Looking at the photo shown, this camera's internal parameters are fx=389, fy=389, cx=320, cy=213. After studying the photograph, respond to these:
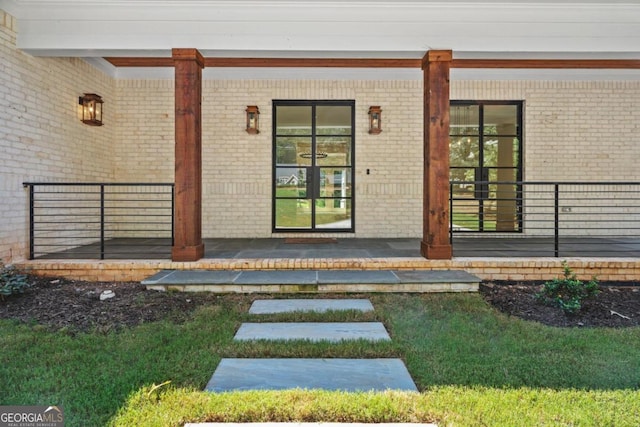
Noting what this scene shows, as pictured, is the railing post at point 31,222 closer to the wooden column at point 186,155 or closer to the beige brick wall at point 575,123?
the wooden column at point 186,155

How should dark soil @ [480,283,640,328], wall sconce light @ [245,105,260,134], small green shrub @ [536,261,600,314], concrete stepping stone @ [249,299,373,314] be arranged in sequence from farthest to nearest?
wall sconce light @ [245,105,260,134] < small green shrub @ [536,261,600,314] < concrete stepping stone @ [249,299,373,314] < dark soil @ [480,283,640,328]

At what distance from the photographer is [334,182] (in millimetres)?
7207

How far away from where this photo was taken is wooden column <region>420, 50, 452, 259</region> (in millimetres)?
4703

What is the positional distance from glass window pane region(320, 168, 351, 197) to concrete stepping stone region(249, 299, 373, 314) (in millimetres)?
3564

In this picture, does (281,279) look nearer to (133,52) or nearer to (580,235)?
(133,52)

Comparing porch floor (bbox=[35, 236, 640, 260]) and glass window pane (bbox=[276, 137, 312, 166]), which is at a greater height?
glass window pane (bbox=[276, 137, 312, 166])

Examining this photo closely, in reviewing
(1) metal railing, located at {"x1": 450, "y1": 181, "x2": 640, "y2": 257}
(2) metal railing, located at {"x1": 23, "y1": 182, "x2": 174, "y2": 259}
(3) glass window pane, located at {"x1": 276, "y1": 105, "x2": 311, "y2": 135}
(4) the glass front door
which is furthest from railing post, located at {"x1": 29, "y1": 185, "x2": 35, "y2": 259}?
(4) the glass front door

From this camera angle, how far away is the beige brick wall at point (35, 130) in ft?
14.8

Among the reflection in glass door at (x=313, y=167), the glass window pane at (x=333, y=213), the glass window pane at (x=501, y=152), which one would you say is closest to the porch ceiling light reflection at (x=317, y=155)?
the reflection in glass door at (x=313, y=167)

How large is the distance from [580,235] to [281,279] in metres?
5.99

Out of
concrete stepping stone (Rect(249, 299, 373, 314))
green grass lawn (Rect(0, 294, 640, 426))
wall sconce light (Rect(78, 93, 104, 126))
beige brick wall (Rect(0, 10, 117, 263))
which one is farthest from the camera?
wall sconce light (Rect(78, 93, 104, 126))

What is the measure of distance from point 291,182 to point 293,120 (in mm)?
1141

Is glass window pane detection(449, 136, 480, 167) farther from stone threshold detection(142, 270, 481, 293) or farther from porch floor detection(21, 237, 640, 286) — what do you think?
stone threshold detection(142, 270, 481, 293)

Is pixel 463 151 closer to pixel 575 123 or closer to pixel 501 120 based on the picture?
pixel 501 120
